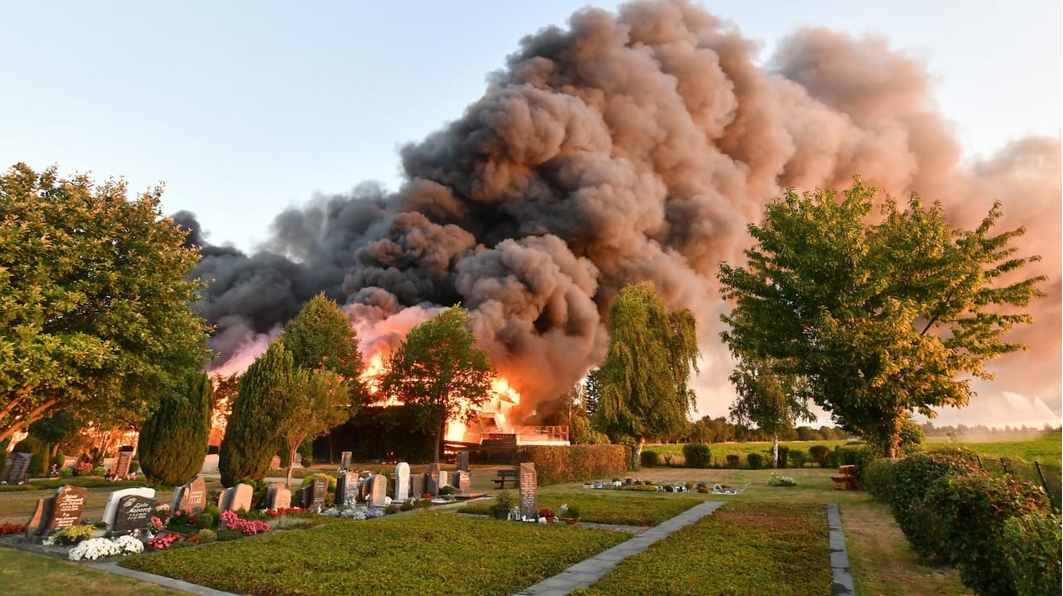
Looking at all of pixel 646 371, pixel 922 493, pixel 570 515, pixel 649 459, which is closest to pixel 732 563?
pixel 922 493

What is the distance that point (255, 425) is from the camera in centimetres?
2183

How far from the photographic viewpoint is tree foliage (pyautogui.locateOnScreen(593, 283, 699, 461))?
35812 millimetres

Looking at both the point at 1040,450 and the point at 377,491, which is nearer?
the point at 1040,450

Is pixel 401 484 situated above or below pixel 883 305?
below

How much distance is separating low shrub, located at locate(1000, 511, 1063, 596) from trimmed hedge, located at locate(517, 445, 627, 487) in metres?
22.0

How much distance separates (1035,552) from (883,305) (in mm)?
14505

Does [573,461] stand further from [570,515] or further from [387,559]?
[387,559]

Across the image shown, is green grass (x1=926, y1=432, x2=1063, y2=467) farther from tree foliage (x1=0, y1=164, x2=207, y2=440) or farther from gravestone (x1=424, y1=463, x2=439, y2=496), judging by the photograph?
gravestone (x1=424, y1=463, x2=439, y2=496)

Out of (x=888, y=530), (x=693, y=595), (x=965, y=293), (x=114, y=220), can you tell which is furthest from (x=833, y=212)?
(x=114, y=220)

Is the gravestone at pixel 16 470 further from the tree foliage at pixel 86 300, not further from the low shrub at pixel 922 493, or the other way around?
the low shrub at pixel 922 493

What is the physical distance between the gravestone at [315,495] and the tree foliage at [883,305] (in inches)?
575

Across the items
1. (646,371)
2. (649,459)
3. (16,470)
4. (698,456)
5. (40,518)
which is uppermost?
(646,371)

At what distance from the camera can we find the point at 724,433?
241 feet

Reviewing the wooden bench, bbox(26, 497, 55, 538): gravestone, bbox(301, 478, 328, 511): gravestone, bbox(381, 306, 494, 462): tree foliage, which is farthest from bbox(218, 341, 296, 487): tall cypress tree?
bbox(381, 306, 494, 462): tree foliage
